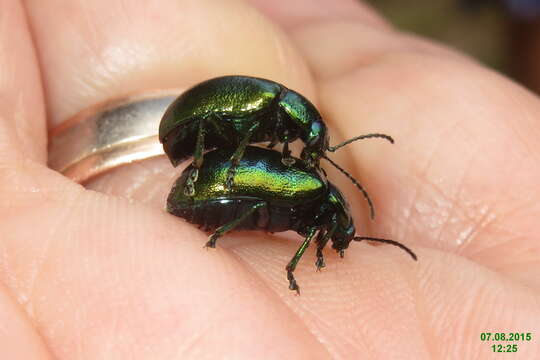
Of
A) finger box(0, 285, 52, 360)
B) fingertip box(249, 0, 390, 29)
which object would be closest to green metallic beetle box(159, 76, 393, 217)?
finger box(0, 285, 52, 360)

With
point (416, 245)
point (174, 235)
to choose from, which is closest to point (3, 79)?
point (174, 235)

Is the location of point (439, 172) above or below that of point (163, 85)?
below

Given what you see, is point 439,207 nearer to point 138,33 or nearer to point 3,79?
point 138,33

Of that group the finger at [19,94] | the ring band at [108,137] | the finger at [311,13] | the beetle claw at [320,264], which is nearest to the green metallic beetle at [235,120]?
the ring band at [108,137]

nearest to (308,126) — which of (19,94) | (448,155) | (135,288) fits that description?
(448,155)

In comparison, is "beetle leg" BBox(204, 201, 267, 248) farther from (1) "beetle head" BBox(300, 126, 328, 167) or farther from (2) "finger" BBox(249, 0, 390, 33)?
A: (2) "finger" BBox(249, 0, 390, 33)

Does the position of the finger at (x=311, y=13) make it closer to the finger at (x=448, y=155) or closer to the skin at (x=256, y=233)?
the skin at (x=256, y=233)
